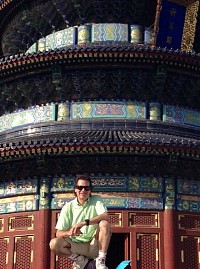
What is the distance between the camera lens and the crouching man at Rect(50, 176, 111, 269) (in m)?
6.29

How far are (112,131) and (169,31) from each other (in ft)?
18.5

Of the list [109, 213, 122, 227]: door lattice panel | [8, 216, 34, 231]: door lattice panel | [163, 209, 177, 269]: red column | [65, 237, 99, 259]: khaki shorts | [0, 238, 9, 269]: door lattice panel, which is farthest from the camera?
[0, 238, 9, 269]: door lattice panel

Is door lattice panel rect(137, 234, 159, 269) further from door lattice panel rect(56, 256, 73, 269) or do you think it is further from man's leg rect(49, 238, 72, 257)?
man's leg rect(49, 238, 72, 257)

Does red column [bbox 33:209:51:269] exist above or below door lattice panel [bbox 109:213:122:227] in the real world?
below

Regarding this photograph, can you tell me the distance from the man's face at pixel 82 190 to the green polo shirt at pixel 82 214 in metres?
0.09

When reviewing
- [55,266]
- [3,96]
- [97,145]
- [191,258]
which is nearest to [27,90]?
Answer: [3,96]

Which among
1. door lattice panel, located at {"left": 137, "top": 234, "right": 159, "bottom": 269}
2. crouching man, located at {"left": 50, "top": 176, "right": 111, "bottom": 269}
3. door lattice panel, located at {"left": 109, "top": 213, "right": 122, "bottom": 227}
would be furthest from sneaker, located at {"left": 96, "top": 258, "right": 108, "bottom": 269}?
door lattice panel, located at {"left": 137, "top": 234, "right": 159, "bottom": 269}

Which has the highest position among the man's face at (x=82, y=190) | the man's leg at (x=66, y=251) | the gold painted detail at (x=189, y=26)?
A: the gold painted detail at (x=189, y=26)

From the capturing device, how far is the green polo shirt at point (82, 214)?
6.45m

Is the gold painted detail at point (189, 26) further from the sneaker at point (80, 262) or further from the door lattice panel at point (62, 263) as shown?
the sneaker at point (80, 262)

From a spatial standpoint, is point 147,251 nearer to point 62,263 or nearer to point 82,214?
point 62,263

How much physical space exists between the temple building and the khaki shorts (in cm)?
872

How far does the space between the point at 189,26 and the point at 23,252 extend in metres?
11.1

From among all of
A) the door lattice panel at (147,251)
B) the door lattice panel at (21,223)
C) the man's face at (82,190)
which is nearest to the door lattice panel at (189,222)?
the door lattice panel at (147,251)
